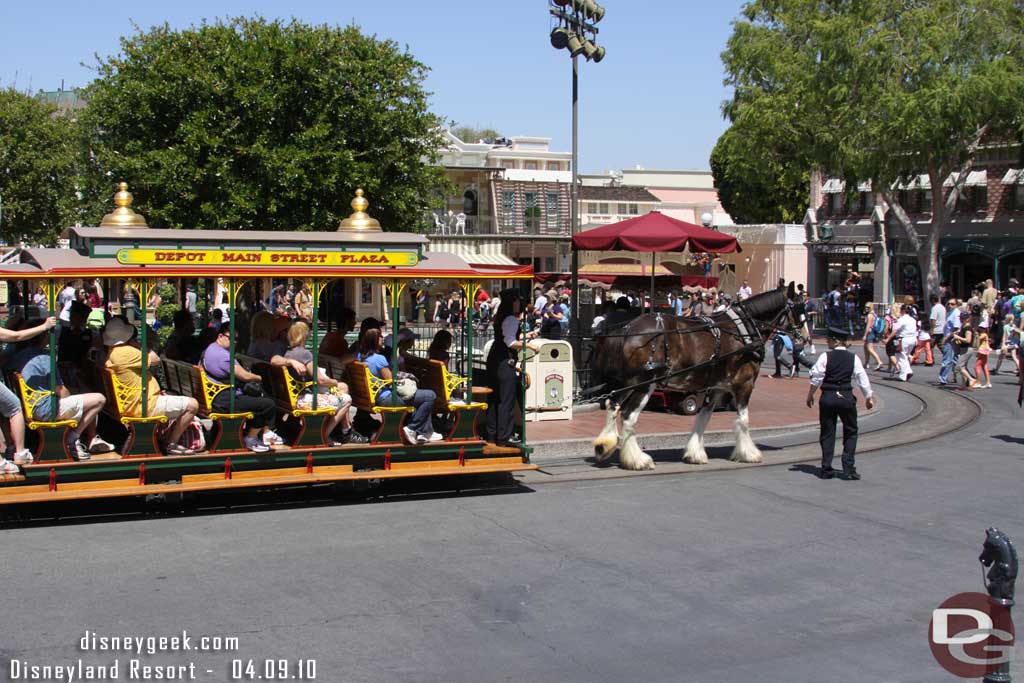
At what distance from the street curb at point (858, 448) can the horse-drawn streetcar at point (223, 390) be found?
1.04m

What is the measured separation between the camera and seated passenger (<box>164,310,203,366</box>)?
1162 centimetres

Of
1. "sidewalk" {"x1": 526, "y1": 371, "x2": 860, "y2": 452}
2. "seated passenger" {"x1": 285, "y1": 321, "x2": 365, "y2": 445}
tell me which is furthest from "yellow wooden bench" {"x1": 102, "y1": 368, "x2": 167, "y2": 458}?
"sidewalk" {"x1": 526, "y1": 371, "x2": 860, "y2": 452}

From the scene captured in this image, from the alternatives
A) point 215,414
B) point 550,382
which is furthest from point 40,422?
point 550,382

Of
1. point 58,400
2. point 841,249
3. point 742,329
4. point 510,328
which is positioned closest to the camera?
point 58,400

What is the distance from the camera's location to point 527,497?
10.6 m

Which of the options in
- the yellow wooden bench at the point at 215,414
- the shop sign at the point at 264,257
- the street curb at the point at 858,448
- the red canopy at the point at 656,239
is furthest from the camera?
the red canopy at the point at 656,239

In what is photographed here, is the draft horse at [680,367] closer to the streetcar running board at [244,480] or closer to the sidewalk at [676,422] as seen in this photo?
the sidewalk at [676,422]

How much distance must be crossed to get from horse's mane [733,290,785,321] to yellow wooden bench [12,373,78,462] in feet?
25.7

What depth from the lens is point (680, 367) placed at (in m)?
12.4

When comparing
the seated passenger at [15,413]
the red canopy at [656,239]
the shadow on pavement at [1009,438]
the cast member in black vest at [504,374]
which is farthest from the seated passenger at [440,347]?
the shadow on pavement at [1009,438]

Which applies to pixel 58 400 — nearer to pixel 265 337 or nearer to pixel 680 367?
pixel 265 337

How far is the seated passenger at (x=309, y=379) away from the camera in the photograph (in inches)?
399

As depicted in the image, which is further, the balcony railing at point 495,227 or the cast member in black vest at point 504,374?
the balcony railing at point 495,227

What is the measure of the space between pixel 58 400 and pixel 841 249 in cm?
3984
